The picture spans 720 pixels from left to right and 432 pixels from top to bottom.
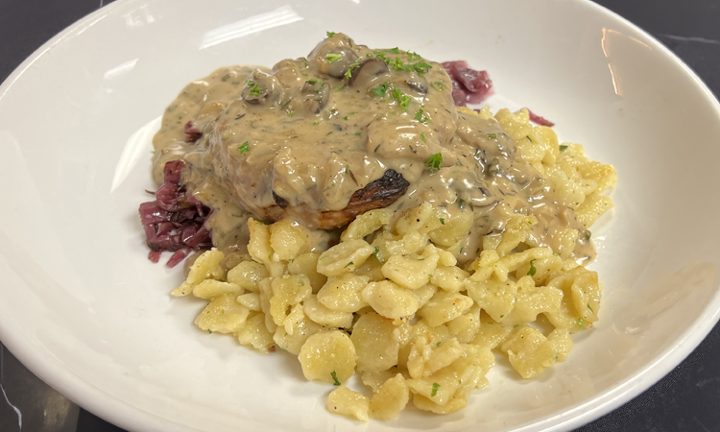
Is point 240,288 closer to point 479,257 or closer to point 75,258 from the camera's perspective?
point 75,258

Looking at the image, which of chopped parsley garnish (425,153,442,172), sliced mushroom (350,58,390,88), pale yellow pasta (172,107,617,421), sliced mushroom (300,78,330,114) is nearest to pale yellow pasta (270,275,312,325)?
pale yellow pasta (172,107,617,421)

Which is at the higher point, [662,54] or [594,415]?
[662,54]

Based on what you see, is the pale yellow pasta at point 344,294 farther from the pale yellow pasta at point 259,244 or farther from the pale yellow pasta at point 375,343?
the pale yellow pasta at point 259,244

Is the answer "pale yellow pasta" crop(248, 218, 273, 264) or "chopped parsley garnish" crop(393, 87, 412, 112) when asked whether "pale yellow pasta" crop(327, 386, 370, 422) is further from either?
"chopped parsley garnish" crop(393, 87, 412, 112)

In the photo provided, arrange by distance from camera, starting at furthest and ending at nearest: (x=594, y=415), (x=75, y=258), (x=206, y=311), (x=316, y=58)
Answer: (x=316, y=58), (x=75, y=258), (x=206, y=311), (x=594, y=415)

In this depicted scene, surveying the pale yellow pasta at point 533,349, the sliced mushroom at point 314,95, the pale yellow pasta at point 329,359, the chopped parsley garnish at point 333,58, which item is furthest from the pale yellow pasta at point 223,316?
the chopped parsley garnish at point 333,58

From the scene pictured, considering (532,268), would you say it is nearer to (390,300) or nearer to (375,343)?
(390,300)

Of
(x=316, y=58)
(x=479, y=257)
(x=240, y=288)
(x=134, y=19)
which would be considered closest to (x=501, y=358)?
(x=479, y=257)
